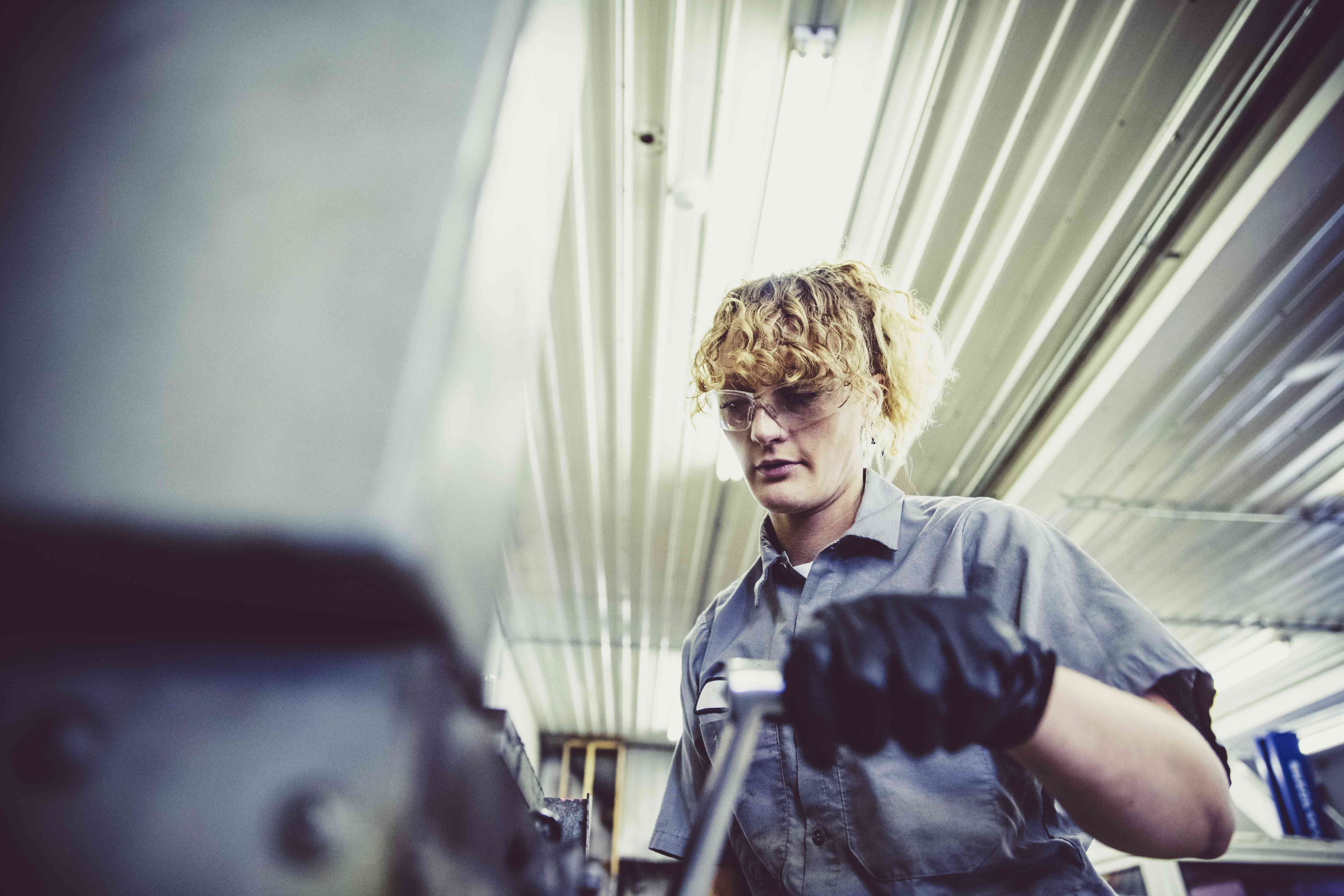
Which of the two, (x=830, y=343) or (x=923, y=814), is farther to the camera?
(x=830, y=343)

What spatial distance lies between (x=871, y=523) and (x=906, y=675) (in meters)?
0.61

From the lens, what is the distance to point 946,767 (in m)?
0.87

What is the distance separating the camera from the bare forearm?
0.60m

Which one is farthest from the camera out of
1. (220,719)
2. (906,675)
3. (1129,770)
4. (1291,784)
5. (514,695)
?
(514,695)

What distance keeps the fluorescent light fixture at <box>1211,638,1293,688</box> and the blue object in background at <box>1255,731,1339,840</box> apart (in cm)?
160

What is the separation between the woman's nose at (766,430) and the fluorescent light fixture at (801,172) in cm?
109

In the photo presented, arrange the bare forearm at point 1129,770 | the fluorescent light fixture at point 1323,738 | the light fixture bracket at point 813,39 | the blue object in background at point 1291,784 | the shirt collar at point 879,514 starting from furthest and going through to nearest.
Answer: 1. the fluorescent light fixture at point 1323,738
2. the blue object in background at point 1291,784
3. the light fixture bracket at point 813,39
4. the shirt collar at point 879,514
5. the bare forearm at point 1129,770

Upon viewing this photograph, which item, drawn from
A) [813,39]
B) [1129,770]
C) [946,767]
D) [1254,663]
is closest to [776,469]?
[946,767]

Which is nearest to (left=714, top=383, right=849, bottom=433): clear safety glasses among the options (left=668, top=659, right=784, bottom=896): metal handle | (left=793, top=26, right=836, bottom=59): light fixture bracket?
(left=668, top=659, right=784, bottom=896): metal handle

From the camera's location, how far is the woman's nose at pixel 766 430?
1.11 metres

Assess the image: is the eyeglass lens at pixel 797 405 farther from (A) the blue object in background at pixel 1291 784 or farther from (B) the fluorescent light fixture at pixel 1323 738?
(B) the fluorescent light fixture at pixel 1323 738

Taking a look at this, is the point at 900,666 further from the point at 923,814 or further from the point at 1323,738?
the point at 1323,738

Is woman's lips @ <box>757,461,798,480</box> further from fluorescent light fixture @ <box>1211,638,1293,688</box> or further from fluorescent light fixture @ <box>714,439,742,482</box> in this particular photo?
fluorescent light fixture @ <box>1211,638,1293,688</box>

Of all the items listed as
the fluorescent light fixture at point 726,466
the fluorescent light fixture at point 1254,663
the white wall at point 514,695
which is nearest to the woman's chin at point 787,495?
the fluorescent light fixture at point 726,466
